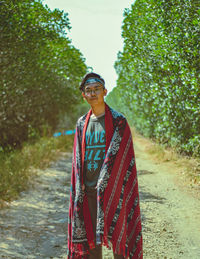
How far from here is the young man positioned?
259cm

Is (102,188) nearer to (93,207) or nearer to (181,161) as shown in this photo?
(93,207)

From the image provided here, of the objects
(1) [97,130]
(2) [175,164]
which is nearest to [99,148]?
(1) [97,130]

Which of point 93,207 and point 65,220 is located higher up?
point 93,207

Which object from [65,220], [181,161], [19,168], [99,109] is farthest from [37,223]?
[181,161]

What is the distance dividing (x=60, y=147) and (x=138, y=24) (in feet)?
22.0

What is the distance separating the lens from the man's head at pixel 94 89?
9.13 ft

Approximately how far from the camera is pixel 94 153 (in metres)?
2.72

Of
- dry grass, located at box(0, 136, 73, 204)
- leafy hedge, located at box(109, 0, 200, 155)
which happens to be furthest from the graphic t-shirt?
leafy hedge, located at box(109, 0, 200, 155)

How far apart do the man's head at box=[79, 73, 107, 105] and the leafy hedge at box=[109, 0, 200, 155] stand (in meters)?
3.50

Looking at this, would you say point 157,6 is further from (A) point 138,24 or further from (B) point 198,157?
(B) point 198,157

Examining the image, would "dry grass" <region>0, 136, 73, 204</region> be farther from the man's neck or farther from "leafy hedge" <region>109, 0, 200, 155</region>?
"leafy hedge" <region>109, 0, 200, 155</region>

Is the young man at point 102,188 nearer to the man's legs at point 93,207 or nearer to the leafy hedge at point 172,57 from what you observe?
the man's legs at point 93,207

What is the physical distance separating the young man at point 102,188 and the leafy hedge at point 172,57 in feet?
11.7

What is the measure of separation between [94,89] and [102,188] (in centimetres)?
95
